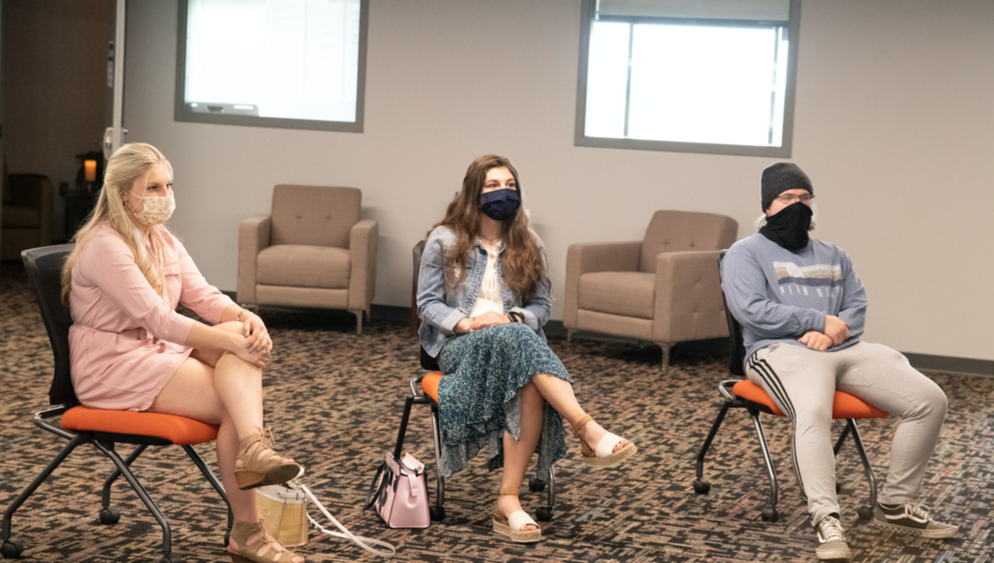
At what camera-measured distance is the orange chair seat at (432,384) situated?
341cm

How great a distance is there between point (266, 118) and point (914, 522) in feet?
18.8

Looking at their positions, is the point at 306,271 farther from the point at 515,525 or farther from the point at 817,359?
the point at 817,359

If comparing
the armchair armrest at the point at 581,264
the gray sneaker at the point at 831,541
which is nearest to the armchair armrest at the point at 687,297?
the armchair armrest at the point at 581,264

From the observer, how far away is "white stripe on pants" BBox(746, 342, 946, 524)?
3.21m

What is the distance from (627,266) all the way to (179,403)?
4491mm

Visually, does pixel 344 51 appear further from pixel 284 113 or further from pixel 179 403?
pixel 179 403

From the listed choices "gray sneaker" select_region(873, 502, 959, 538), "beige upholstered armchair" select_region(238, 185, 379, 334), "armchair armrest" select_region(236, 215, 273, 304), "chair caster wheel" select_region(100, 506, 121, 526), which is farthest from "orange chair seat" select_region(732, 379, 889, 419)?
"armchair armrest" select_region(236, 215, 273, 304)

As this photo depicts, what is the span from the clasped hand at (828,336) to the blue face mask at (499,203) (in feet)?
3.49

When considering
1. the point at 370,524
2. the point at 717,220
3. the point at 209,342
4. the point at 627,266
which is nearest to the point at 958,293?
the point at 717,220

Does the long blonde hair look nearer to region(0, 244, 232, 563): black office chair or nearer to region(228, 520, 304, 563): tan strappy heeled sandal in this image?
region(0, 244, 232, 563): black office chair

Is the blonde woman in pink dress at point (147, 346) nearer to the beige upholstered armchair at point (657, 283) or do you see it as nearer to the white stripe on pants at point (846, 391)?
the white stripe on pants at point (846, 391)

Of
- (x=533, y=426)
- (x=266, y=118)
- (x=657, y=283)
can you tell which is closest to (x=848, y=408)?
(x=533, y=426)

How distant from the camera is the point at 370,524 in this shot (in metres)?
3.31

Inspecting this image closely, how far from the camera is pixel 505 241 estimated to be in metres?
3.69
